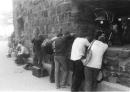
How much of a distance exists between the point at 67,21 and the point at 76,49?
165 centimetres

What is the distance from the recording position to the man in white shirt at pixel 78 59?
5184mm

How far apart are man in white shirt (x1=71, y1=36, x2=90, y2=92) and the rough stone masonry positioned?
2.07ft

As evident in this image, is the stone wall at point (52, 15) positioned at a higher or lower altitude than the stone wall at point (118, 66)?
higher

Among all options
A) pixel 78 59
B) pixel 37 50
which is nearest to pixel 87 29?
pixel 78 59

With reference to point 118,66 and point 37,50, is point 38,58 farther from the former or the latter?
point 118,66

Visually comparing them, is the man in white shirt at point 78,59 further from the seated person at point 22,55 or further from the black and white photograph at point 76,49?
the seated person at point 22,55

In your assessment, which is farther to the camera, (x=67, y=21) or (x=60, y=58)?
(x=67, y=21)

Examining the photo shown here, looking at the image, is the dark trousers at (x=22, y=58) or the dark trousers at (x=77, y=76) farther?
the dark trousers at (x=22, y=58)

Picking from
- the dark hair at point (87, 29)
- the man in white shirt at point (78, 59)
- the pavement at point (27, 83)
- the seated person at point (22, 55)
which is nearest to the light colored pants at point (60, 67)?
the pavement at point (27, 83)

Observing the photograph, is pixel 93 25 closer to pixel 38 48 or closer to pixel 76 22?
pixel 76 22

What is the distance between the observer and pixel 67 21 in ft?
21.7

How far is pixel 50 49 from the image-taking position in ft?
22.3

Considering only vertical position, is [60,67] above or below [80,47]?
below

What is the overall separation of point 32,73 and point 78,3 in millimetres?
3194
